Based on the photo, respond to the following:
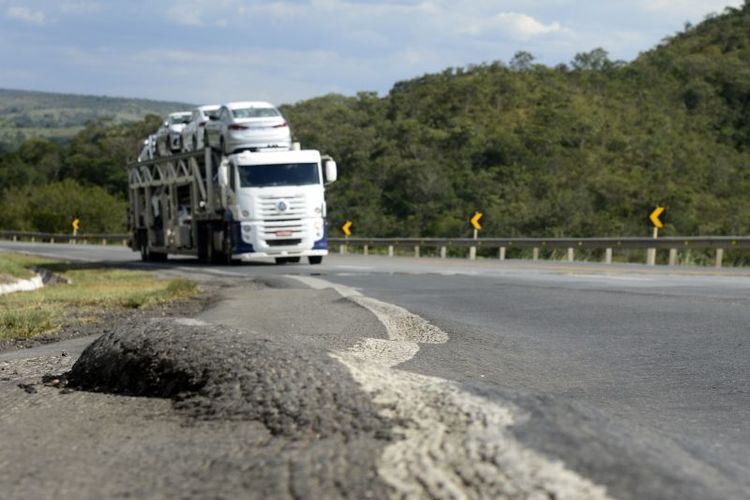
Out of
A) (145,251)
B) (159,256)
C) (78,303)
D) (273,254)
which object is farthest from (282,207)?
(78,303)

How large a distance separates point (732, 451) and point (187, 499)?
2464 mm

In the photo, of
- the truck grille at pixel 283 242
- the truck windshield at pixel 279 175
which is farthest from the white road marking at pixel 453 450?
the truck grille at pixel 283 242

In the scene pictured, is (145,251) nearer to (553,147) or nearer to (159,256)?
(159,256)

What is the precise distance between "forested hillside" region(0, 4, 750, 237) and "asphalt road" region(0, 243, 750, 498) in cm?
3858

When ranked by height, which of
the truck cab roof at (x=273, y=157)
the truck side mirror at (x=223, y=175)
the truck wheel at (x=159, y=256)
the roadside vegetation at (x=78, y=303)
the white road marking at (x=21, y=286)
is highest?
the truck cab roof at (x=273, y=157)

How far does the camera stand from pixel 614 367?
8.35 metres

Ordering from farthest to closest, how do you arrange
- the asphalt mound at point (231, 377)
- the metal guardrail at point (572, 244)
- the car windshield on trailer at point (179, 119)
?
the car windshield on trailer at point (179, 119)
the metal guardrail at point (572, 244)
the asphalt mound at point (231, 377)

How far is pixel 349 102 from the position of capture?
119625mm

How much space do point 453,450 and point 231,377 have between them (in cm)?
198

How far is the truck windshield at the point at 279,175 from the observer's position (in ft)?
101

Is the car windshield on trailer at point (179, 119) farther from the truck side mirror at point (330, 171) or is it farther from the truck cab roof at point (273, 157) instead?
the truck side mirror at point (330, 171)

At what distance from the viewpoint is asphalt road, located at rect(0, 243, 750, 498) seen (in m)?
3.88

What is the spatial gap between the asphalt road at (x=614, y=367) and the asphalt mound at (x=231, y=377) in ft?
1.99

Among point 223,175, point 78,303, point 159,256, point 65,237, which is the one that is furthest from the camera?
point 65,237
